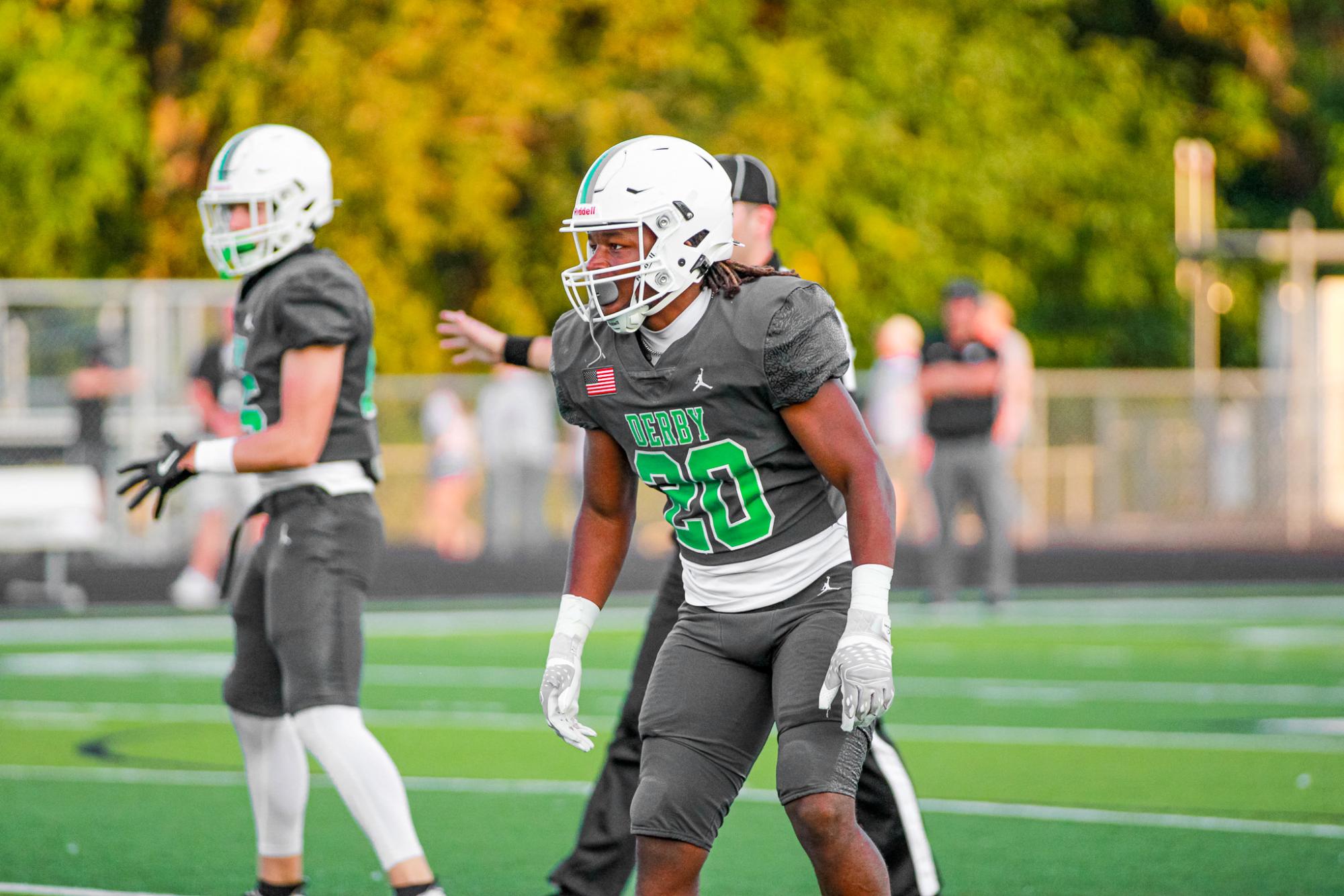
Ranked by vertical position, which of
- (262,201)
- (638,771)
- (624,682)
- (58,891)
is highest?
(262,201)

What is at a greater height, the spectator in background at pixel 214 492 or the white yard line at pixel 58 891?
the spectator in background at pixel 214 492

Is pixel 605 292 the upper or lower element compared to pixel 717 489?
upper

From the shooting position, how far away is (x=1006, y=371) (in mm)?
13883

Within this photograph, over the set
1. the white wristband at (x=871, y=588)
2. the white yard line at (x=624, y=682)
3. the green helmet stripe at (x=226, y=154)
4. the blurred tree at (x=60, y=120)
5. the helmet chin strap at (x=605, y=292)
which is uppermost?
the blurred tree at (x=60, y=120)

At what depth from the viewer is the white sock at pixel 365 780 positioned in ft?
15.9

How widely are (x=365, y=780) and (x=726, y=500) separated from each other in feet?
4.23

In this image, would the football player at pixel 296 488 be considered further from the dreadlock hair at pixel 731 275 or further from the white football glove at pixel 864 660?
the white football glove at pixel 864 660

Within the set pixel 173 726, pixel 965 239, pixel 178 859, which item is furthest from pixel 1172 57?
pixel 178 859

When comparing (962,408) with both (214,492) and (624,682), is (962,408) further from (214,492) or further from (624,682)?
(214,492)

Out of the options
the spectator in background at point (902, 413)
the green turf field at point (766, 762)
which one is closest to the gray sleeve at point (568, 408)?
the green turf field at point (766, 762)

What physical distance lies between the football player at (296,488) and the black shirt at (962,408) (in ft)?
26.8

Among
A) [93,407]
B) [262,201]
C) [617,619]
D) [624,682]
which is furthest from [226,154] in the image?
[93,407]

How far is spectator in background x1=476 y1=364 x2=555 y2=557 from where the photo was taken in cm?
1864

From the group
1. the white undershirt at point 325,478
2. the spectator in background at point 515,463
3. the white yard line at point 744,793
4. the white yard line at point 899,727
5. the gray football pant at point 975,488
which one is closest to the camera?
the white undershirt at point 325,478
